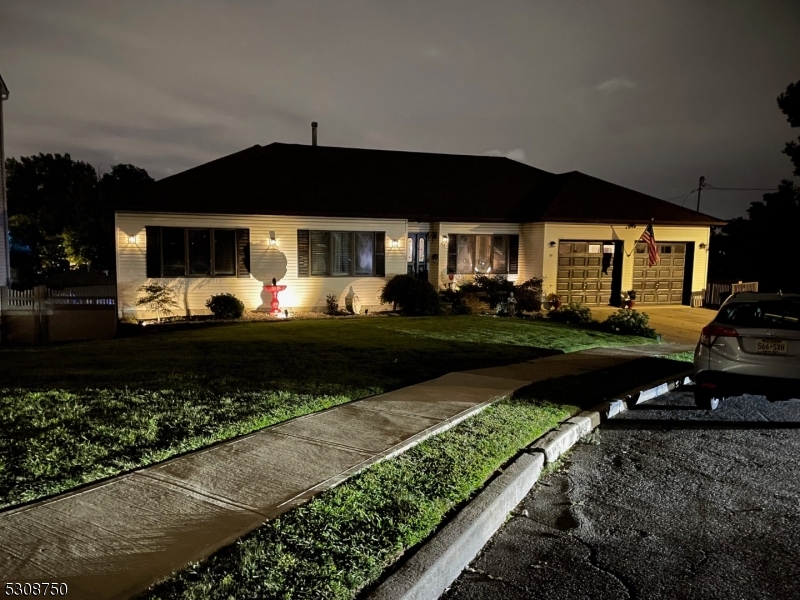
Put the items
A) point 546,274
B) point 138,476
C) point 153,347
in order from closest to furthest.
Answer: point 138,476, point 153,347, point 546,274

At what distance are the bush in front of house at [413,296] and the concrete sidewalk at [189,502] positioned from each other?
10928 millimetres

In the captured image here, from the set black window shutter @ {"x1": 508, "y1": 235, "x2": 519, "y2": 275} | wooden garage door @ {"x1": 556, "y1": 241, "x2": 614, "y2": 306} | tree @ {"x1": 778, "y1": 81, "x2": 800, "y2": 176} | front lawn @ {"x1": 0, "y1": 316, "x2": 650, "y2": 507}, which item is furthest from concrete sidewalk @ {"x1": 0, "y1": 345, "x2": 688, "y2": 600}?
tree @ {"x1": 778, "y1": 81, "x2": 800, "y2": 176}

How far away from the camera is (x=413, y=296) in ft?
57.4

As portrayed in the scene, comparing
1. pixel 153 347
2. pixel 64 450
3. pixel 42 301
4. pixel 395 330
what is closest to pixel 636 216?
pixel 395 330

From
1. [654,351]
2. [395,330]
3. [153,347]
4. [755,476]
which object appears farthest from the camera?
[395,330]

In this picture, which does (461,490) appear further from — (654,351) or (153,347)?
(654,351)

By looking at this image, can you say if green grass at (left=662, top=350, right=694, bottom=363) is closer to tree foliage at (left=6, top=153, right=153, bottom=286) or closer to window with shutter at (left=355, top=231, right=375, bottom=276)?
window with shutter at (left=355, top=231, right=375, bottom=276)

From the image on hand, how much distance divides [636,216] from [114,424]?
19.3m

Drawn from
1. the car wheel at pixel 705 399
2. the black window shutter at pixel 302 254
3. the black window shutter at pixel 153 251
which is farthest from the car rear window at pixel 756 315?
the black window shutter at pixel 153 251

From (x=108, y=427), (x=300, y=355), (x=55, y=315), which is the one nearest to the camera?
(x=108, y=427)

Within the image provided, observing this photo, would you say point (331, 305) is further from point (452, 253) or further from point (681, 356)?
point (681, 356)

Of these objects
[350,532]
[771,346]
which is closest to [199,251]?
[771,346]

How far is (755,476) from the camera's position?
536 centimetres

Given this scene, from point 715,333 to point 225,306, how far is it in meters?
12.3
